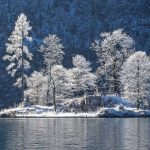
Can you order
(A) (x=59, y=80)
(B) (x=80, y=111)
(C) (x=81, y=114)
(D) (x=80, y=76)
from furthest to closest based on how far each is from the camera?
(D) (x=80, y=76) < (A) (x=59, y=80) < (B) (x=80, y=111) < (C) (x=81, y=114)

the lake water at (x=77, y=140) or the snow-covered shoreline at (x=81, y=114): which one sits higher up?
the snow-covered shoreline at (x=81, y=114)

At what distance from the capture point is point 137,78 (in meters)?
105

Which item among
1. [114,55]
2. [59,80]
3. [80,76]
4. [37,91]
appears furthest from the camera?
[37,91]

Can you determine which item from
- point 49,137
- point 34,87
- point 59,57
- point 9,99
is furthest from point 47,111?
point 9,99

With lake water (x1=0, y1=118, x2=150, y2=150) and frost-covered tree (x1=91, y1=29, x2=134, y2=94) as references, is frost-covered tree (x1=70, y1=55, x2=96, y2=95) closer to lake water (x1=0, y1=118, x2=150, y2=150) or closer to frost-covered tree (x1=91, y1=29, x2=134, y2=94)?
frost-covered tree (x1=91, y1=29, x2=134, y2=94)

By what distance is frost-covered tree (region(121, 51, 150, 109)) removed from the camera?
104m

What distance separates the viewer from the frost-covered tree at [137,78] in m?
104

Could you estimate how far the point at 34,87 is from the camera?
13138cm

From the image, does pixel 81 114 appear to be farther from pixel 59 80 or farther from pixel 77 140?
pixel 77 140

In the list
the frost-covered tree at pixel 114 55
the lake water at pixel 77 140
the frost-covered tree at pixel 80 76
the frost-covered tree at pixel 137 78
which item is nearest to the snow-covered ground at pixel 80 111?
the frost-covered tree at pixel 137 78

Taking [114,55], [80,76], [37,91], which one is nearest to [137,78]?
[114,55]

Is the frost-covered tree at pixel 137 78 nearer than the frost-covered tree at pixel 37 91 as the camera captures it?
Yes

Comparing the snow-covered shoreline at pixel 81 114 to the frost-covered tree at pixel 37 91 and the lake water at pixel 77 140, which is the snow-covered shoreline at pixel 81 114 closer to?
the frost-covered tree at pixel 37 91

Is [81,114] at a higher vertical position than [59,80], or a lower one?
lower
